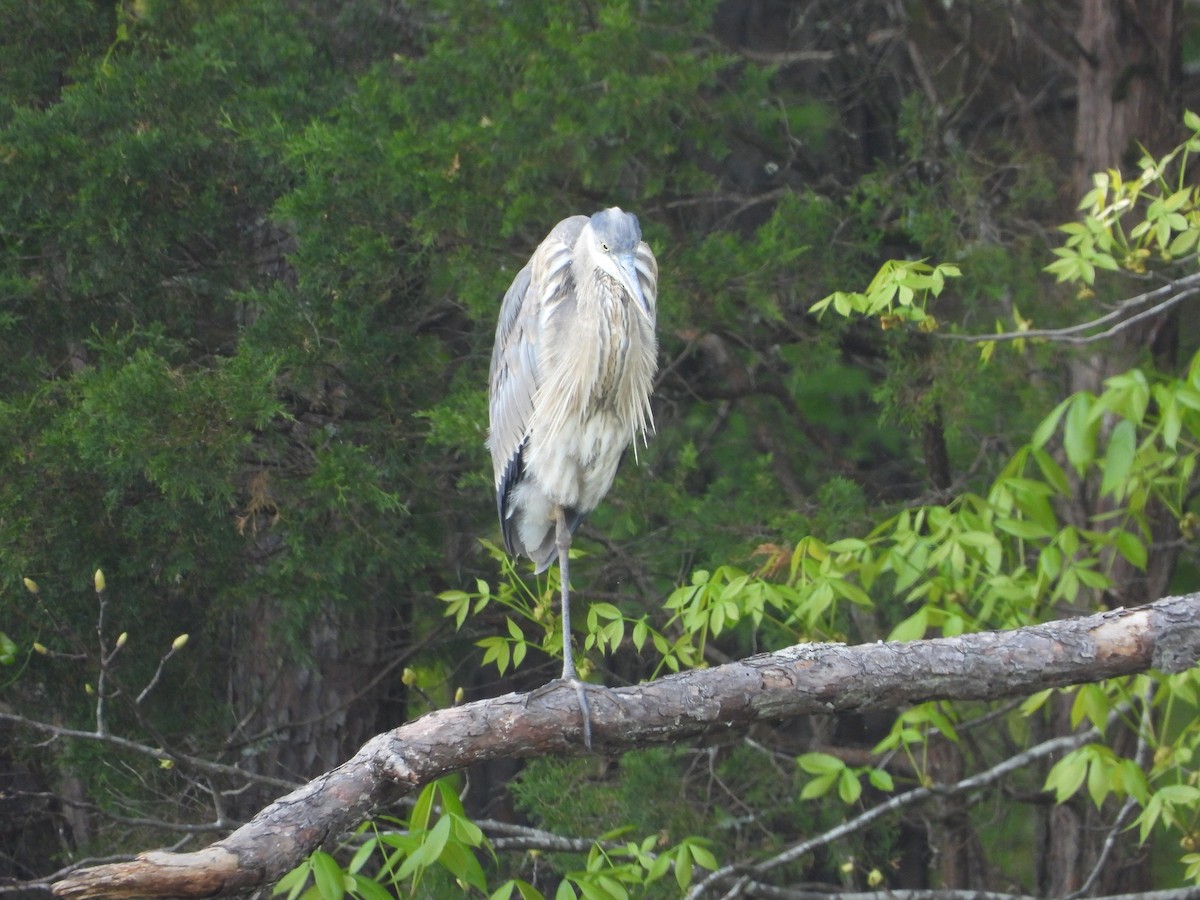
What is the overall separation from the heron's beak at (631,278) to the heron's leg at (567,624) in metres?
0.73

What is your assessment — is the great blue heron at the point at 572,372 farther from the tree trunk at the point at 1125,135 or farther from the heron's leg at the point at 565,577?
the tree trunk at the point at 1125,135

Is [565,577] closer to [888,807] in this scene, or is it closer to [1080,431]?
[1080,431]

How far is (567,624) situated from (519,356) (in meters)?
0.88

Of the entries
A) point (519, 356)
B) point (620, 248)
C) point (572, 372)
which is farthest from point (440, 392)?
point (620, 248)

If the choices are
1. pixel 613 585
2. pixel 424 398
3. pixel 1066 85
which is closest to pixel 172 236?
pixel 424 398

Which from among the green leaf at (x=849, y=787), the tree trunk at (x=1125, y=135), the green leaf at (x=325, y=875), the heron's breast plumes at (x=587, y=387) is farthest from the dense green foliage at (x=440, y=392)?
the green leaf at (x=325, y=875)

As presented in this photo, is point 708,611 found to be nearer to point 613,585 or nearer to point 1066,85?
point 613,585

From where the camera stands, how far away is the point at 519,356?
404 cm

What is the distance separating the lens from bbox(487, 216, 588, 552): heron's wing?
3904 mm

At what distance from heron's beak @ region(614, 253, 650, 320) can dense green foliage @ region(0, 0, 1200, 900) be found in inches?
22.9

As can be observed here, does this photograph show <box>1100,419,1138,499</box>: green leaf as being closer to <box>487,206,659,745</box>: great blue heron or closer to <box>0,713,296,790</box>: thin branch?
<box>487,206,659,745</box>: great blue heron

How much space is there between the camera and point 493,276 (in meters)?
4.61

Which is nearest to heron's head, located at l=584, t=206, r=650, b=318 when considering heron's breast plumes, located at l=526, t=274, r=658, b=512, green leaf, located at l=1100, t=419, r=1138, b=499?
heron's breast plumes, located at l=526, t=274, r=658, b=512

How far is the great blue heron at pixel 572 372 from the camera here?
3.77 m
